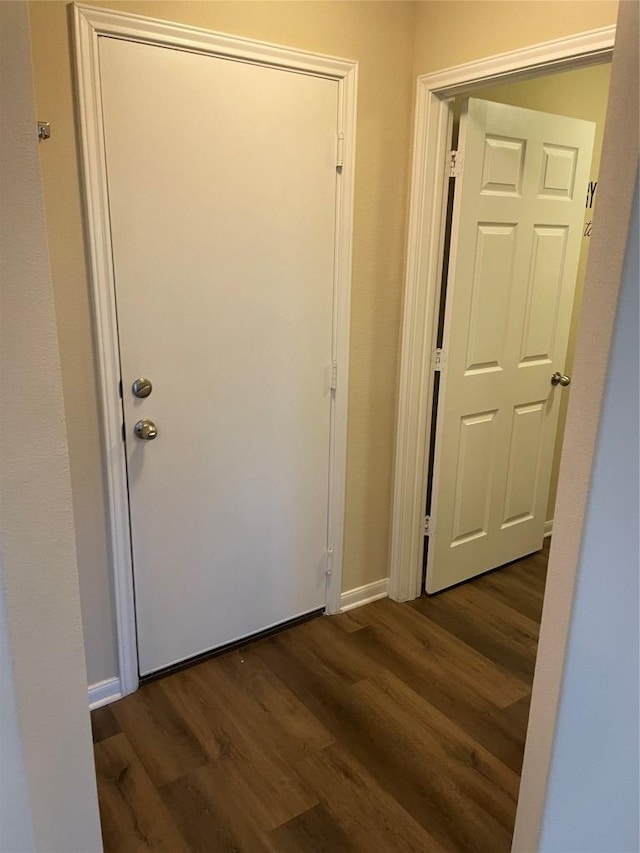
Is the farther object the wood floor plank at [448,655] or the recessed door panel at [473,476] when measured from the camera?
the recessed door panel at [473,476]

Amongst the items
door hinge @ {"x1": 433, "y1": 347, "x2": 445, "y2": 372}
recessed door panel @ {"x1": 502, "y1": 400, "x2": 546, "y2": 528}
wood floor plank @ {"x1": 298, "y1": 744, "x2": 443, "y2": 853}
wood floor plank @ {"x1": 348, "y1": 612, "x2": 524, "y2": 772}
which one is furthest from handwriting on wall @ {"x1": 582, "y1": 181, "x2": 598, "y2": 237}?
wood floor plank @ {"x1": 298, "y1": 744, "x2": 443, "y2": 853}

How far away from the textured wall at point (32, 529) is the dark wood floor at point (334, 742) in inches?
25.6

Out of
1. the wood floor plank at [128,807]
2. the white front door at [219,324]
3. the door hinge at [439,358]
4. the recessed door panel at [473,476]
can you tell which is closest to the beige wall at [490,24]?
the white front door at [219,324]

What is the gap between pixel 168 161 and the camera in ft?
6.19

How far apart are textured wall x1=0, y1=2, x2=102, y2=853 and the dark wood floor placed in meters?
0.65

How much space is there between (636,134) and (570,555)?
26.9 inches

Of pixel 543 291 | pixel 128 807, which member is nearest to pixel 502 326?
pixel 543 291

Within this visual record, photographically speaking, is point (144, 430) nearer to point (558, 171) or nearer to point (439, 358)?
point (439, 358)

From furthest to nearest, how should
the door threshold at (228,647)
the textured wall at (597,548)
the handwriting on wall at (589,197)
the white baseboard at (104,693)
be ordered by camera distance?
the handwriting on wall at (589,197) < the door threshold at (228,647) < the white baseboard at (104,693) < the textured wall at (597,548)

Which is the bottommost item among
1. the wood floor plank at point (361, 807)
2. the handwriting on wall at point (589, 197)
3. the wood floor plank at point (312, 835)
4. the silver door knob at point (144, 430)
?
the wood floor plank at point (312, 835)

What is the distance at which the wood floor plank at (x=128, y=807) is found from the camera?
166 cm

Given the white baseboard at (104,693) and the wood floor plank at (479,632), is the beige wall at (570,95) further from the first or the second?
the white baseboard at (104,693)

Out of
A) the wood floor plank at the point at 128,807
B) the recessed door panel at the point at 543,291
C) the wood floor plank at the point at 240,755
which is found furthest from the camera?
the recessed door panel at the point at 543,291

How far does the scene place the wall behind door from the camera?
175 cm
